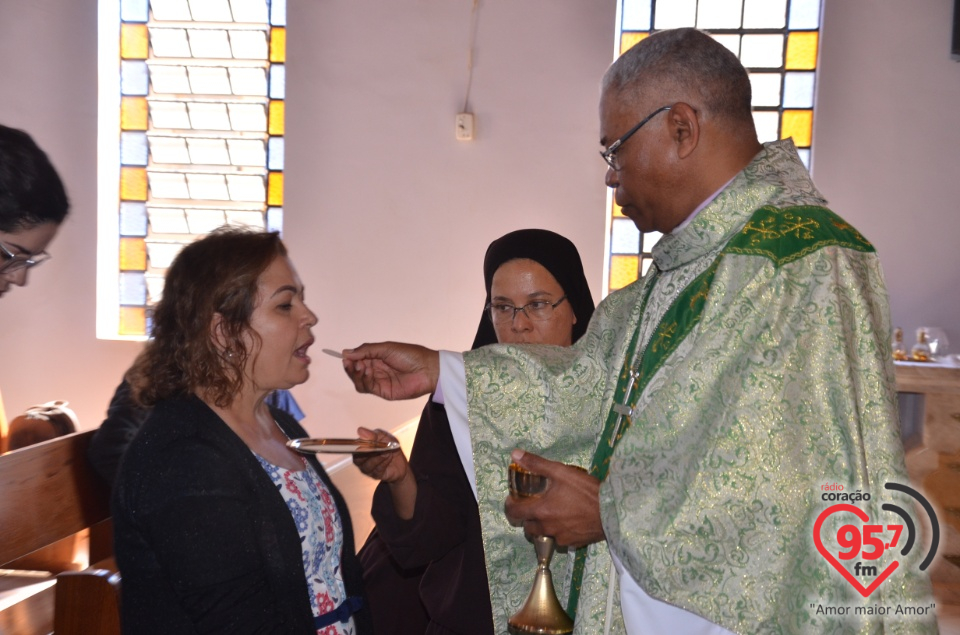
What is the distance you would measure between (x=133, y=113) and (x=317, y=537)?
584cm

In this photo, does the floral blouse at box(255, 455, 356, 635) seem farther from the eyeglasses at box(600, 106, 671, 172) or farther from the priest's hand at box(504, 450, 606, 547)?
the eyeglasses at box(600, 106, 671, 172)

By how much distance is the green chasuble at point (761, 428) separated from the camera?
5.40 ft

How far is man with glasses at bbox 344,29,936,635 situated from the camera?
1.65 m

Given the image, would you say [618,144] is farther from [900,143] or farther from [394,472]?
[900,143]

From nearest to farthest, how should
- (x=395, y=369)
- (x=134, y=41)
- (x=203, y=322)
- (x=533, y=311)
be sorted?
(x=203, y=322), (x=395, y=369), (x=533, y=311), (x=134, y=41)

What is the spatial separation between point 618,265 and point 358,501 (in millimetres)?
3223

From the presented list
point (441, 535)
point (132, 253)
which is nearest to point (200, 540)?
point (441, 535)

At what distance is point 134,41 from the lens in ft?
23.0

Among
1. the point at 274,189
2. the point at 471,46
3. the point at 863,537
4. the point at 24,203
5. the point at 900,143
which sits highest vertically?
the point at 471,46

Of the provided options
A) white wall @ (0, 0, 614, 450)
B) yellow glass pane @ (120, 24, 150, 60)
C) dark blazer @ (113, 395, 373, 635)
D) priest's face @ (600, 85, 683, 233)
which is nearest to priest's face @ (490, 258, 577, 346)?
priest's face @ (600, 85, 683, 233)

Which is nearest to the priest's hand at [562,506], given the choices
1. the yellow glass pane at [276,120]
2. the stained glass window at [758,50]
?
the stained glass window at [758,50]

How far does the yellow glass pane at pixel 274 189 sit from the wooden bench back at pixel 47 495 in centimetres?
429

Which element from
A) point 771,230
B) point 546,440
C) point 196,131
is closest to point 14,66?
point 196,131

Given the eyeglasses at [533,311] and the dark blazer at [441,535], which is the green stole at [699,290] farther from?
the eyeglasses at [533,311]
